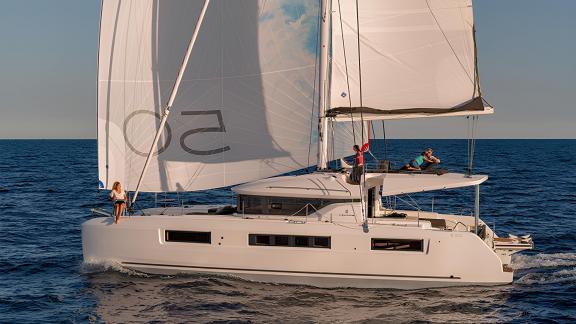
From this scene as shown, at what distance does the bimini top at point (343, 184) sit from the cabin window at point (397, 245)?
3.57ft

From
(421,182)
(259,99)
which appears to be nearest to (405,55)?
(421,182)

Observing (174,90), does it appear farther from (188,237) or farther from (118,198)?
(188,237)

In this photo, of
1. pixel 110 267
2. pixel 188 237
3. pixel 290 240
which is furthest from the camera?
pixel 110 267

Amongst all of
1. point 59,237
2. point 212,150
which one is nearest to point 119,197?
point 212,150

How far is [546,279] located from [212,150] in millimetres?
8701

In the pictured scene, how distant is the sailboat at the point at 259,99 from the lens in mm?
15930

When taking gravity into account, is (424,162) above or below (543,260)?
above

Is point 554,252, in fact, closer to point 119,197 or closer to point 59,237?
point 119,197

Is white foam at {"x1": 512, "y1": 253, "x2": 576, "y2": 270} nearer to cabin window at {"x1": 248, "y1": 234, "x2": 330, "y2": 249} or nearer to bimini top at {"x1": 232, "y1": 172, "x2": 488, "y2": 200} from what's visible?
bimini top at {"x1": 232, "y1": 172, "x2": 488, "y2": 200}

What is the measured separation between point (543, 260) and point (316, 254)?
7193 mm

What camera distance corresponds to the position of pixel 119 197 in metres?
16.3

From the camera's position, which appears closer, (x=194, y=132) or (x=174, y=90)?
(x=174, y=90)

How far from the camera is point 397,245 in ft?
48.9

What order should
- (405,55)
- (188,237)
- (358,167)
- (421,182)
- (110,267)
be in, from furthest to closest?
(405,55) < (110,267) < (358,167) < (421,182) < (188,237)
